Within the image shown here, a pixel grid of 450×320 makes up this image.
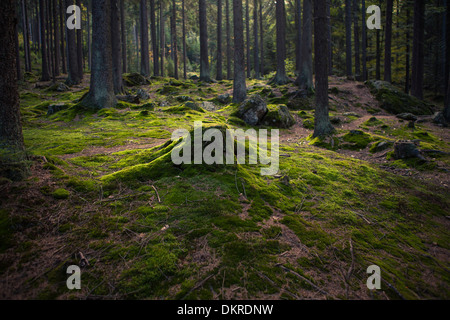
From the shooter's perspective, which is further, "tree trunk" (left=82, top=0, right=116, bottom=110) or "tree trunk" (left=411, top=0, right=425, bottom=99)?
"tree trunk" (left=411, top=0, right=425, bottom=99)

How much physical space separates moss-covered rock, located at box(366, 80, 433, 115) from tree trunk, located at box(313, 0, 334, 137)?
9004 mm

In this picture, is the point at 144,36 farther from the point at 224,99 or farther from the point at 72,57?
the point at 224,99

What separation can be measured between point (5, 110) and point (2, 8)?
61.1 inches

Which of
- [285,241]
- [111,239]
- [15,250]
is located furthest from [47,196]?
[285,241]

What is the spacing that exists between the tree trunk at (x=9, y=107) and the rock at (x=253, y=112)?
27.7 ft

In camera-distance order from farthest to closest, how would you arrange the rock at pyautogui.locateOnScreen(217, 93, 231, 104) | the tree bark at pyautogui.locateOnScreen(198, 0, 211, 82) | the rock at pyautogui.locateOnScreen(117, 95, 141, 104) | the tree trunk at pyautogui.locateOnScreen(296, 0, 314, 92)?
the tree bark at pyautogui.locateOnScreen(198, 0, 211, 82)
the tree trunk at pyautogui.locateOnScreen(296, 0, 314, 92)
the rock at pyautogui.locateOnScreen(217, 93, 231, 104)
the rock at pyautogui.locateOnScreen(117, 95, 141, 104)

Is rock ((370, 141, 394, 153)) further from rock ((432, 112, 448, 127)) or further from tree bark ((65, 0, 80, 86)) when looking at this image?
tree bark ((65, 0, 80, 86))

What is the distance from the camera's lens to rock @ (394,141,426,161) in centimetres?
706

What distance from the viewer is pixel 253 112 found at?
36.3 feet

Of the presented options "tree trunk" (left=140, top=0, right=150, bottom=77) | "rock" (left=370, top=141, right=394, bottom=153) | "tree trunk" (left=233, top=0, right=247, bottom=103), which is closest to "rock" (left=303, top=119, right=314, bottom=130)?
"rock" (left=370, top=141, right=394, bottom=153)

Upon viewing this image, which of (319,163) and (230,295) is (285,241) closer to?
(230,295)

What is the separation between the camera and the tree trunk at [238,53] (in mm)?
13656

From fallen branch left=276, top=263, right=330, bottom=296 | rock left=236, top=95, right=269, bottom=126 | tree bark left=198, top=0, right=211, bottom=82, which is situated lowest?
fallen branch left=276, top=263, right=330, bottom=296

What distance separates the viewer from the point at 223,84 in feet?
77.3
